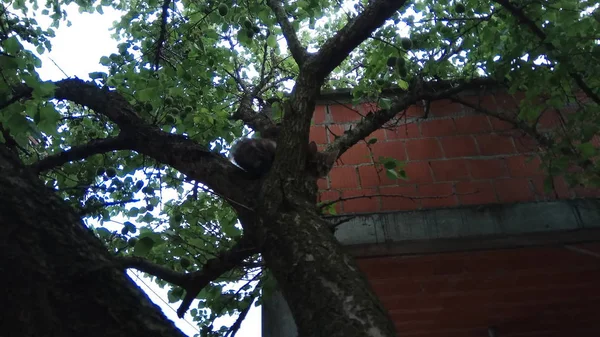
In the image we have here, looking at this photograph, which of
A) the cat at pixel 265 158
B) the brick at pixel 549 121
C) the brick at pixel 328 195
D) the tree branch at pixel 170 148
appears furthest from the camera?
the brick at pixel 549 121

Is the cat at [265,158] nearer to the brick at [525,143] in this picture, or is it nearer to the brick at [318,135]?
the brick at [318,135]

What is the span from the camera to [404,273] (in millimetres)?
3510

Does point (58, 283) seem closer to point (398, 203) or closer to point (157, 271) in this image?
point (157, 271)

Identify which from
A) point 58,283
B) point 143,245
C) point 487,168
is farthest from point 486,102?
point 58,283

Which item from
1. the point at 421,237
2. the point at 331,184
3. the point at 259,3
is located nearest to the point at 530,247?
the point at 421,237

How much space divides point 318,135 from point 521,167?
153cm

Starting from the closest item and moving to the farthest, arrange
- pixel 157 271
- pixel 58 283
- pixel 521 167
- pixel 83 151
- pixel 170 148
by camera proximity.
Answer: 1. pixel 58 283
2. pixel 157 271
3. pixel 170 148
4. pixel 83 151
5. pixel 521 167

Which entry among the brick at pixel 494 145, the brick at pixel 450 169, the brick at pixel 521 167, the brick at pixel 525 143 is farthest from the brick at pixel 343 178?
the brick at pixel 525 143

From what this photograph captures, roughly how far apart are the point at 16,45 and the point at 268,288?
1.87 meters

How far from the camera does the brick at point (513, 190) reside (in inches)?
146

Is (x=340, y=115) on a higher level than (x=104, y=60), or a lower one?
lower

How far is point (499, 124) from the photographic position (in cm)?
413

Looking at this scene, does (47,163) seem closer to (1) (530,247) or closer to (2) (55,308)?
(2) (55,308)

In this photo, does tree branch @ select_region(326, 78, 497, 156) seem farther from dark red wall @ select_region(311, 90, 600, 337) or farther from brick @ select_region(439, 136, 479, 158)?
brick @ select_region(439, 136, 479, 158)
